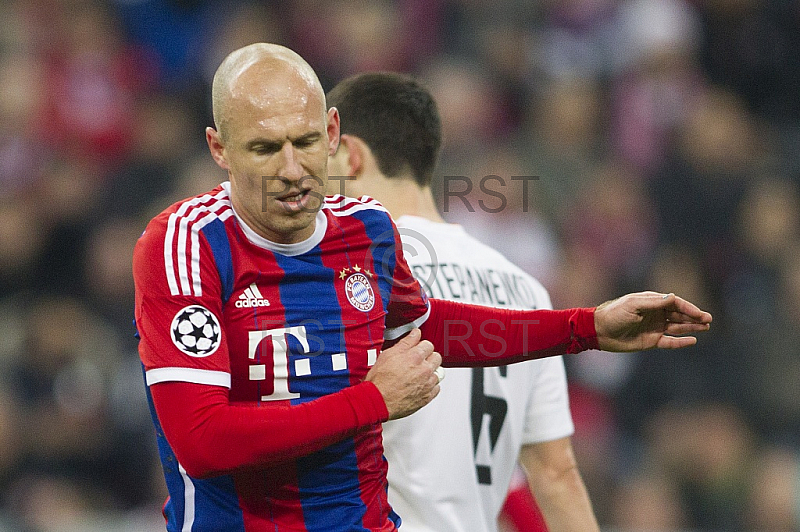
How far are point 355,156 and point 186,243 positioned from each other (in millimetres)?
1380

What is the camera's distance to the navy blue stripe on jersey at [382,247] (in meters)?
2.68

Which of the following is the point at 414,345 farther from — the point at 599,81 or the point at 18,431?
the point at 599,81

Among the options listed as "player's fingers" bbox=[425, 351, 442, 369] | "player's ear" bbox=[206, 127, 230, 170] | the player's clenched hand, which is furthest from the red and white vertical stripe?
"player's fingers" bbox=[425, 351, 442, 369]

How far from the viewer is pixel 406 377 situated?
2404 mm

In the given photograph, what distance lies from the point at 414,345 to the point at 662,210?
485 centimetres

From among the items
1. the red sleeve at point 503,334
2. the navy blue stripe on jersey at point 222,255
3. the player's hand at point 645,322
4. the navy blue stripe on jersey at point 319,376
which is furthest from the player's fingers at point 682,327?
the navy blue stripe on jersey at point 222,255

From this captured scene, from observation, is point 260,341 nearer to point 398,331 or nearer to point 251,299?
point 251,299

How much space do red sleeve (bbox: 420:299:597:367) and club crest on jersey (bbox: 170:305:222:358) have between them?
72cm

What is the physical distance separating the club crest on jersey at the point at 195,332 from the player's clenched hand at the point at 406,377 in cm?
38

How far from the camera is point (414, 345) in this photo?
2504mm

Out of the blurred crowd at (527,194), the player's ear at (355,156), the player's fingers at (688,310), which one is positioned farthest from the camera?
the blurred crowd at (527,194)

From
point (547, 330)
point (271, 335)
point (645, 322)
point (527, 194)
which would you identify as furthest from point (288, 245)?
point (527, 194)

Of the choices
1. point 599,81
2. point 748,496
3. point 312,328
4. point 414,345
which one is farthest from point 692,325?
point 599,81

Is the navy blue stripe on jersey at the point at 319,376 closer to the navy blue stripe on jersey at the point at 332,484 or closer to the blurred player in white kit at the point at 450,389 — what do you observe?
the navy blue stripe on jersey at the point at 332,484
